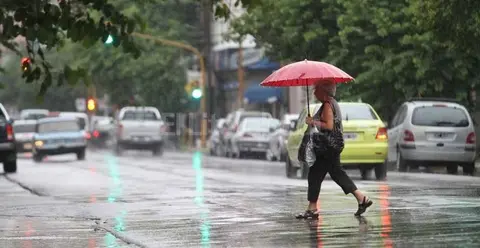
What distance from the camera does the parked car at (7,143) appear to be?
3009 centimetres

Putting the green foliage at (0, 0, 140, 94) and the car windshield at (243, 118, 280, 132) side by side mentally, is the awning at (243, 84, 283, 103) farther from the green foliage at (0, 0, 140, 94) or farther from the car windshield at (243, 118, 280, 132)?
the green foliage at (0, 0, 140, 94)

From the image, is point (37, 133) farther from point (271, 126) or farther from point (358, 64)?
point (358, 64)

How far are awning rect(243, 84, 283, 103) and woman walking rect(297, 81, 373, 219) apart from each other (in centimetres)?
4566

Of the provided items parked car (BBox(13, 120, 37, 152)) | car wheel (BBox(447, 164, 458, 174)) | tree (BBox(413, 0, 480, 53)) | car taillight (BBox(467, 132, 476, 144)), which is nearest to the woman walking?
tree (BBox(413, 0, 480, 53))

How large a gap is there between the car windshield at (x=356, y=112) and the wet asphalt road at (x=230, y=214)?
1.48 metres

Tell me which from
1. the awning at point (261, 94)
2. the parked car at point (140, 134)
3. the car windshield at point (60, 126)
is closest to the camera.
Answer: the car windshield at point (60, 126)

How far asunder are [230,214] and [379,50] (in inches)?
775

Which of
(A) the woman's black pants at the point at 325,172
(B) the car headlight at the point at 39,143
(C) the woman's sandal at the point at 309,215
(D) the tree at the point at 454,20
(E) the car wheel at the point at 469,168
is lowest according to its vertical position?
(E) the car wheel at the point at 469,168

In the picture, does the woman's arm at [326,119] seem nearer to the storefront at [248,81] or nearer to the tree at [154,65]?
the storefront at [248,81]

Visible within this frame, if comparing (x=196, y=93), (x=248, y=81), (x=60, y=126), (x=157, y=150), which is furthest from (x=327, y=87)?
(x=248, y=81)

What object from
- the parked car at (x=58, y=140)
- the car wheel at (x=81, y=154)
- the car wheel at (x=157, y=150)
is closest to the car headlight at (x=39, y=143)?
the parked car at (x=58, y=140)

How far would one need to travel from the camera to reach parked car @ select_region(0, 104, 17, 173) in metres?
30.1

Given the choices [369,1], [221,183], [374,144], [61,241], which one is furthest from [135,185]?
[369,1]

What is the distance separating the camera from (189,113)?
72938 millimetres
